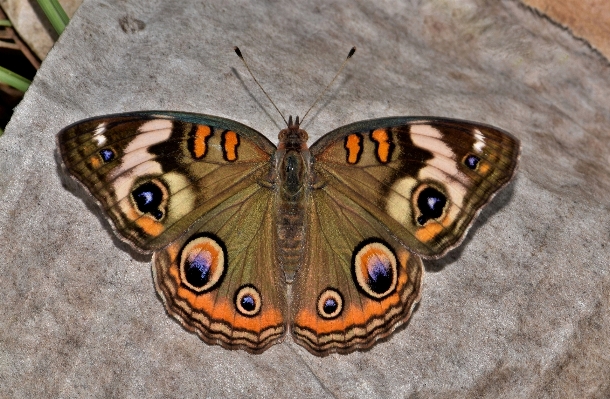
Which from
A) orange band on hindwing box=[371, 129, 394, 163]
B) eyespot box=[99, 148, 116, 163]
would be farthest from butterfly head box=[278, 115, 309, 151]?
eyespot box=[99, 148, 116, 163]

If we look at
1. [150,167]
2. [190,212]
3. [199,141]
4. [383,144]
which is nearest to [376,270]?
[383,144]

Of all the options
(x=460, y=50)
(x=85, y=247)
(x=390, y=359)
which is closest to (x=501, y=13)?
(x=460, y=50)

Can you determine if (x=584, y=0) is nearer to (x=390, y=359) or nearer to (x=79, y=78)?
(x=390, y=359)

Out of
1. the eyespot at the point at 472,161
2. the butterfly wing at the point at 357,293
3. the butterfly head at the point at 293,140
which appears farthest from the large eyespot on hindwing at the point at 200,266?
the eyespot at the point at 472,161

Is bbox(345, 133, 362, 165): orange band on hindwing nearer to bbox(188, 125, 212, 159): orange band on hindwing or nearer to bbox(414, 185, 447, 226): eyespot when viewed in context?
bbox(414, 185, 447, 226): eyespot

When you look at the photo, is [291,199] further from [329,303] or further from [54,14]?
[54,14]
